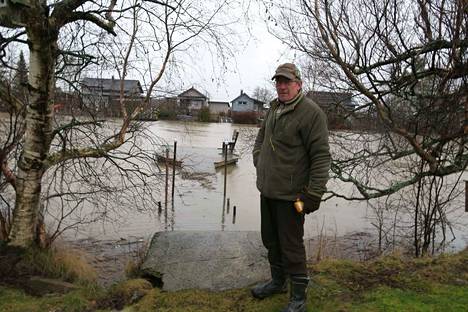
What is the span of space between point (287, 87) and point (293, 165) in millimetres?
542

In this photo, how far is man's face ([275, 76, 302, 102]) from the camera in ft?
9.39

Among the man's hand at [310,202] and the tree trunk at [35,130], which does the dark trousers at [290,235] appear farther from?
the tree trunk at [35,130]

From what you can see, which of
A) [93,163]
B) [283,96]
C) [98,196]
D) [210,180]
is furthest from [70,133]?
[210,180]

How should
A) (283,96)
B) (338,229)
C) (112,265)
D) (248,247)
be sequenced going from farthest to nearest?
(338,229) < (112,265) < (248,247) < (283,96)

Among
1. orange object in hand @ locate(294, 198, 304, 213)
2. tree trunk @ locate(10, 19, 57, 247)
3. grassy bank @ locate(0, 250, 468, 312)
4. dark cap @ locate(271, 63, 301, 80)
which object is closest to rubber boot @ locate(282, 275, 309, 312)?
grassy bank @ locate(0, 250, 468, 312)

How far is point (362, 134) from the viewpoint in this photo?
773 centimetres

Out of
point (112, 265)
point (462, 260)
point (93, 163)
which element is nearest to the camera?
point (462, 260)

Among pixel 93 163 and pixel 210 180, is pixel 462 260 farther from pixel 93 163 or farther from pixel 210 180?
pixel 210 180

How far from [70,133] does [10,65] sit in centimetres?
105

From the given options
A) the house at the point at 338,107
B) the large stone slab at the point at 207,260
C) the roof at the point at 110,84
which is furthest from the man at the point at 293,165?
the house at the point at 338,107

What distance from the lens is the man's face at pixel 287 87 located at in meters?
2.86

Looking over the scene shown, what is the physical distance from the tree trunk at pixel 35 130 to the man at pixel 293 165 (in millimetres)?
2521

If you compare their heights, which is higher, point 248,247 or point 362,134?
point 362,134

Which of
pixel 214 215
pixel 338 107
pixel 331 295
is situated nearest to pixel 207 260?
pixel 331 295
